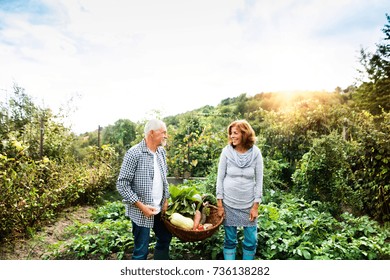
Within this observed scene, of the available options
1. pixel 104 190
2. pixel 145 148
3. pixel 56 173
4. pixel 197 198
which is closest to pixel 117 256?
pixel 197 198

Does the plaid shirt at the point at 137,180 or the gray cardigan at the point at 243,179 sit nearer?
the plaid shirt at the point at 137,180

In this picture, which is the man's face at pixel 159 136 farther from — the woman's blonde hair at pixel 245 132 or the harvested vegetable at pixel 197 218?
the harvested vegetable at pixel 197 218

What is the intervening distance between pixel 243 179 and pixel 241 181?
0.02 m

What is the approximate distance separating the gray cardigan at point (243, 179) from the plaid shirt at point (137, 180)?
57 cm

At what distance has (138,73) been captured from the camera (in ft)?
13.1

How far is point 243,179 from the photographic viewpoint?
2.64m

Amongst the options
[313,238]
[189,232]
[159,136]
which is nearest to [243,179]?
[189,232]

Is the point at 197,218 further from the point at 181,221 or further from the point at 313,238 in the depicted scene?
the point at 313,238

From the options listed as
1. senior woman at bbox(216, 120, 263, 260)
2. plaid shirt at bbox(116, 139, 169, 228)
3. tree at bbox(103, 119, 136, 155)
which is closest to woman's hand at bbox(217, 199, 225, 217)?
senior woman at bbox(216, 120, 263, 260)

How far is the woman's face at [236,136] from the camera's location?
103 inches

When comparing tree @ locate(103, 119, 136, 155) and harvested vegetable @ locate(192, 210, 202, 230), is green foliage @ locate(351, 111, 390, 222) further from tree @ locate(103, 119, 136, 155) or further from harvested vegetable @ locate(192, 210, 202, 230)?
tree @ locate(103, 119, 136, 155)

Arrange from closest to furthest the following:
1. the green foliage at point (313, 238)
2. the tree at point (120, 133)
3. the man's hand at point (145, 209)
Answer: the man's hand at point (145, 209) → the green foliage at point (313, 238) → the tree at point (120, 133)

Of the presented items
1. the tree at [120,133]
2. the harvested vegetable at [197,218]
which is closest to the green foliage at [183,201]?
the harvested vegetable at [197,218]

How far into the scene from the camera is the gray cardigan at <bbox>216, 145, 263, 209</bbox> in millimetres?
2633
